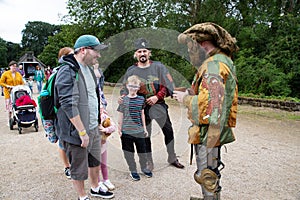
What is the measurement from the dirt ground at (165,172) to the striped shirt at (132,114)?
64cm

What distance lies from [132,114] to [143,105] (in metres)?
0.20

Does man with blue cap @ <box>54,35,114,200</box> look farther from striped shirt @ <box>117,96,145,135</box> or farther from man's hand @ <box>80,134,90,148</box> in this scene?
striped shirt @ <box>117,96,145,135</box>

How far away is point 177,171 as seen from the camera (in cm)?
409

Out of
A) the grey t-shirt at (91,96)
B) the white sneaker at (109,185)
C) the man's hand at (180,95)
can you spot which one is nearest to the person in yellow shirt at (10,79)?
the white sneaker at (109,185)

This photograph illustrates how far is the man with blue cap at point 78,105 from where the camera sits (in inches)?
102

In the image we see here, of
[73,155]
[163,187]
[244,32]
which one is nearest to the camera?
[73,155]

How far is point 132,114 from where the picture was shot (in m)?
3.88

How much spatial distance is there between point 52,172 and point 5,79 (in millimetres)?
3720

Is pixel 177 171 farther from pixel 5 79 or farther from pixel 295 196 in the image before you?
pixel 5 79

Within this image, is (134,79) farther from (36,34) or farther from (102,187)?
(36,34)

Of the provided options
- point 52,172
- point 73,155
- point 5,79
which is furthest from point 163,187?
point 5,79

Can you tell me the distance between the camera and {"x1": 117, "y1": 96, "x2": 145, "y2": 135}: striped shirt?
152 inches

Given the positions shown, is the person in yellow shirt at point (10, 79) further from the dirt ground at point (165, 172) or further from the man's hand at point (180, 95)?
the man's hand at point (180, 95)

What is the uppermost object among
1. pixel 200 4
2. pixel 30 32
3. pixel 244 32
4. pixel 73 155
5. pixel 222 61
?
pixel 30 32
